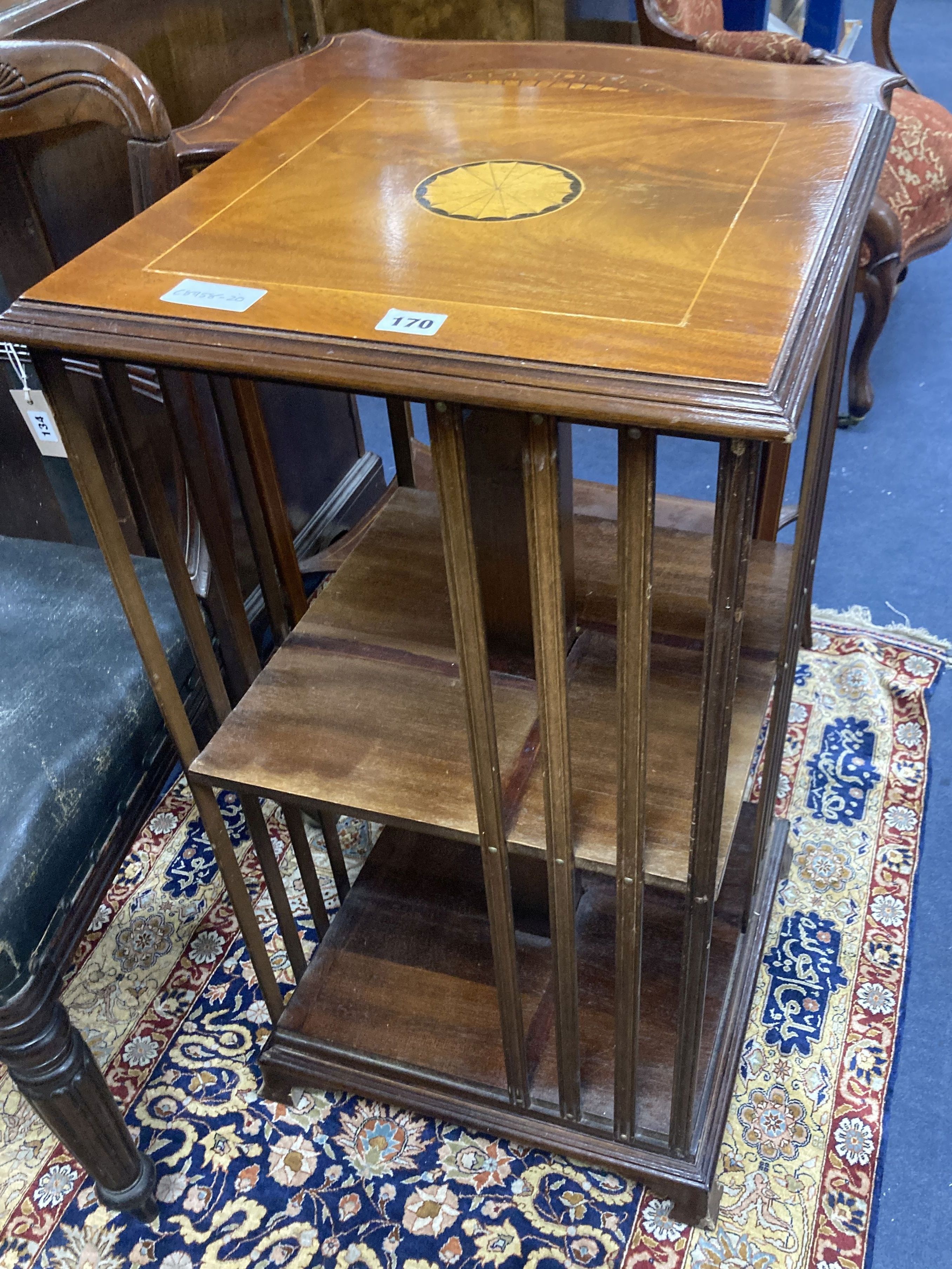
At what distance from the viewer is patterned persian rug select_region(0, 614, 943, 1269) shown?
Answer: 103 centimetres

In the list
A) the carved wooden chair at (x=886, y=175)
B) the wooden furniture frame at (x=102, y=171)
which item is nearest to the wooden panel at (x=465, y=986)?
the wooden furniture frame at (x=102, y=171)

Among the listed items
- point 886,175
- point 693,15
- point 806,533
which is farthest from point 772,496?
point 693,15

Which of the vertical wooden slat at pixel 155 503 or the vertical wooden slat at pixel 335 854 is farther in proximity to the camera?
the vertical wooden slat at pixel 335 854

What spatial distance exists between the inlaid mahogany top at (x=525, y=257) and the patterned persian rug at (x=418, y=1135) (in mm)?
835

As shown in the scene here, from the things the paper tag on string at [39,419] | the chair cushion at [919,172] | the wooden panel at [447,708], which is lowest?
the chair cushion at [919,172]

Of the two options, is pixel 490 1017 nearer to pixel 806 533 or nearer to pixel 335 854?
pixel 335 854

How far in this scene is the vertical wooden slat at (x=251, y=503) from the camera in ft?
3.34

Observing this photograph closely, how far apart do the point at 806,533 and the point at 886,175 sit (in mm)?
1338

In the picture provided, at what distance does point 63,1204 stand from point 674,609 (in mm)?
843

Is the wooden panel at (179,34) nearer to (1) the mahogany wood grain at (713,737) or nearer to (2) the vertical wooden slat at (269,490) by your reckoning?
(2) the vertical wooden slat at (269,490)

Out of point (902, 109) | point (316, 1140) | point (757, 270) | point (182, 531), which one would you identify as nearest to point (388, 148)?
point (757, 270)

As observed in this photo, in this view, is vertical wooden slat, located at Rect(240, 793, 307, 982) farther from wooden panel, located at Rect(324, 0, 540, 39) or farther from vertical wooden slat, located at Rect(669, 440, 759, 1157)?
wooden panel, located at Rect(324, 0, 540, 39)

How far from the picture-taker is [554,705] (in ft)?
2.31

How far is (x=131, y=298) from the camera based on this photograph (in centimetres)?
65
